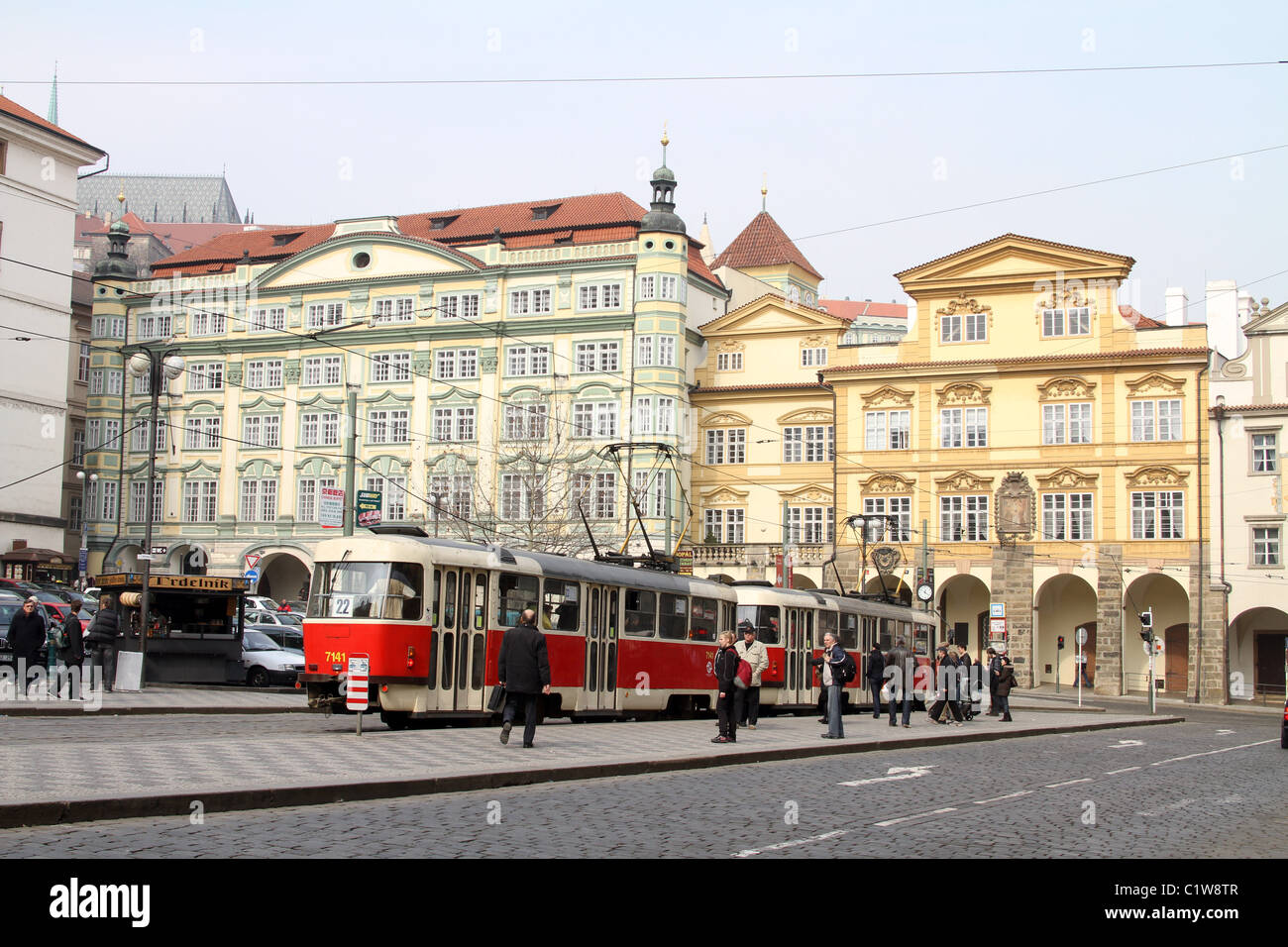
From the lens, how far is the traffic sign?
18609 mm

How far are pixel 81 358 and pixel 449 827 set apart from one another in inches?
2867

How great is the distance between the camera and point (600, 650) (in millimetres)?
25562

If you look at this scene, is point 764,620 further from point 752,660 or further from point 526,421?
point 526,421

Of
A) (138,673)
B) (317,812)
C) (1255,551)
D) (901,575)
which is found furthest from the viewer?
(901,575)

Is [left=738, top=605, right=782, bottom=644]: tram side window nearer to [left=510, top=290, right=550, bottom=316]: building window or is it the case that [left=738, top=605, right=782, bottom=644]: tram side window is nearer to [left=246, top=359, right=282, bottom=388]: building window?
[left=510, top=290, right=550, bottom=316]: building window

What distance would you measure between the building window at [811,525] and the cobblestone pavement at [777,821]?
43533 mm

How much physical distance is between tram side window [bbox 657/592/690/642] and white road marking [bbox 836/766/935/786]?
959 centimetres

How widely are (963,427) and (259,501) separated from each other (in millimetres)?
32756

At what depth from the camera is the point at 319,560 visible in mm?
21828

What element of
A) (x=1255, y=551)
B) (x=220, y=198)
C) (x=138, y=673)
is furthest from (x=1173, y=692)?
(x=220, y=198)

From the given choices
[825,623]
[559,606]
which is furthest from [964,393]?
[559,606]

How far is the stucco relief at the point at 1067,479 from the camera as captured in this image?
57.2m

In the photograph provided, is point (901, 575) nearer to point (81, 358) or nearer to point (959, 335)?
point (959, 335)

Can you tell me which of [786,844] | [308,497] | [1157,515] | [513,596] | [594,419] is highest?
[594,419]
